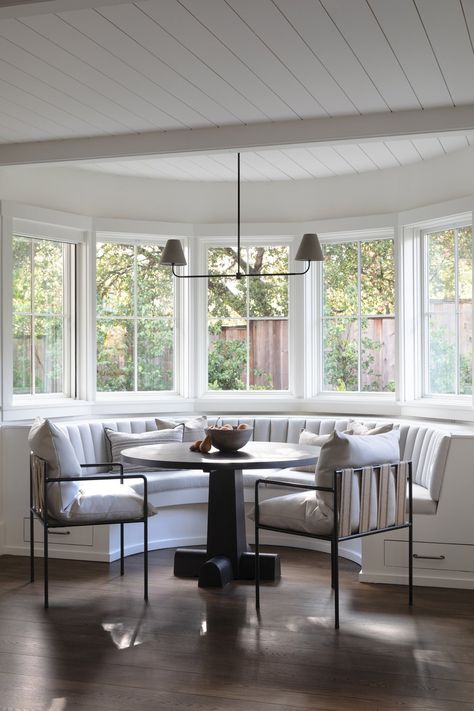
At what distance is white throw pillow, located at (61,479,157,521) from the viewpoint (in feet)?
14.1

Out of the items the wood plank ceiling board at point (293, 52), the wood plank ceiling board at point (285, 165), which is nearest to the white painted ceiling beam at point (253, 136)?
the wood plank ceiling board at point (293, 52)

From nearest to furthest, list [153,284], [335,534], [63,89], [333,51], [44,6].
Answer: [44,6] → [333,51] → [335,534] → [63,89] → [153,284]

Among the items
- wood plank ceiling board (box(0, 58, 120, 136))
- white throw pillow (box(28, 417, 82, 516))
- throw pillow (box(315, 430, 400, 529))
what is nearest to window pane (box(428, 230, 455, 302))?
throw pillow (box(315, 430, 400, 529))

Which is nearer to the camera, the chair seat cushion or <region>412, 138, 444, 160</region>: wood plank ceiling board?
the chair seat cushion

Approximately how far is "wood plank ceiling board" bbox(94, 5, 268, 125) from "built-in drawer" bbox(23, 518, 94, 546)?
2776 millimetres

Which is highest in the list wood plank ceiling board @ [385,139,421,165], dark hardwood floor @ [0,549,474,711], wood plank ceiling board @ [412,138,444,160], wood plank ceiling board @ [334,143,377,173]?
wood plank ceiling board @ [334,143,377,173]

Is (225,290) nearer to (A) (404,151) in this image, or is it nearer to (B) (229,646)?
(A) (404,151)

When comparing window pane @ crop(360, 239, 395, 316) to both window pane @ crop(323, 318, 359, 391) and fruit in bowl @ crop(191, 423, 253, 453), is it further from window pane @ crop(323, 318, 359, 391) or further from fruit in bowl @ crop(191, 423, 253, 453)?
fruit in bowl @ crop(191, 423, 253, 453)

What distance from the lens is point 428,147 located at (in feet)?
17.8

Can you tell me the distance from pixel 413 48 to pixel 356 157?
7.18 feet

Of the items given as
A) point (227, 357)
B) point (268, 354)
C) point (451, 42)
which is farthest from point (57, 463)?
point (451, 42)

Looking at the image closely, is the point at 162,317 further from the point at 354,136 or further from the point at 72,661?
the point at 72,661

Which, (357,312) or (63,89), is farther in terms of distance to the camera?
(357,312)

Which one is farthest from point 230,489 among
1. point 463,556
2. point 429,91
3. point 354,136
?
point 429,91
